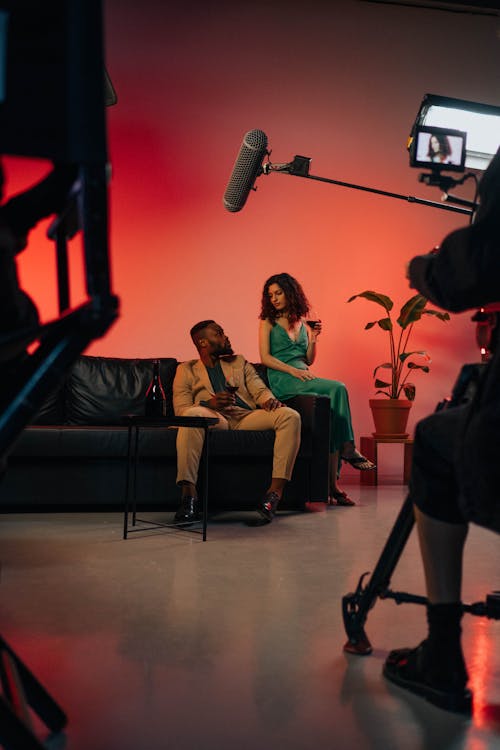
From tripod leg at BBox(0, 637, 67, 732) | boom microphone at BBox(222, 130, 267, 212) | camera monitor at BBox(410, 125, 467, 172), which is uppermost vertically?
boom microphone at BBox(222, 130, 267, 212)

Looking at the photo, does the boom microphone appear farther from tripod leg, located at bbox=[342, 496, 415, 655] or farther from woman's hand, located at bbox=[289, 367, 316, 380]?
woman's hand, located at bbox=[289, 367, 316, 380]

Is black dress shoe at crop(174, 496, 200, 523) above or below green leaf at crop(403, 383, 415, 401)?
below

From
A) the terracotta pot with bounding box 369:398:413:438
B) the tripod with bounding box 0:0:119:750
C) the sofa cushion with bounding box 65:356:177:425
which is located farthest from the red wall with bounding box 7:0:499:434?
the tripod with bounding box 0:0:119:750

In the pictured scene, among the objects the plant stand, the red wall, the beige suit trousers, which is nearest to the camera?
the beige suit trousers

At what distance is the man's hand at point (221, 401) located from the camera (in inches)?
157

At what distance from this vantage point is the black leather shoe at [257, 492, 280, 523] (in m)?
3.69

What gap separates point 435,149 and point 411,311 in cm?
432

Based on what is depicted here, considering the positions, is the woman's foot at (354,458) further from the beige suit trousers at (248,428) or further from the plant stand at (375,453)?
the plant stand at (375,453)

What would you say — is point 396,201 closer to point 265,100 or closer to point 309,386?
point 265,100

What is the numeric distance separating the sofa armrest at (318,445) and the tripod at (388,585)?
235 cm

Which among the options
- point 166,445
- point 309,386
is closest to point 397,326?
point 309,386

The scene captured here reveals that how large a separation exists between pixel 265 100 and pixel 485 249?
5256 millimetres

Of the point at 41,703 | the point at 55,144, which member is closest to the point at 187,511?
the point at 41,703

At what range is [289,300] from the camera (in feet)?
15.6
